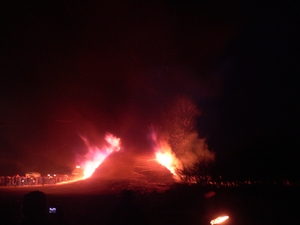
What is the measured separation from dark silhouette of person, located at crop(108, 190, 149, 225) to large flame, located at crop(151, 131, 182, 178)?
2372cm

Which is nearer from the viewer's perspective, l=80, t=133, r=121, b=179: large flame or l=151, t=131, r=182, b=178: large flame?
l=151, t=131, r=182, b=178: large flame

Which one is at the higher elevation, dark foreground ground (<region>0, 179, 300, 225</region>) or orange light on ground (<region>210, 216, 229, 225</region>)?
dark foreground ground (<region>0, 179, 300, 225</region>)

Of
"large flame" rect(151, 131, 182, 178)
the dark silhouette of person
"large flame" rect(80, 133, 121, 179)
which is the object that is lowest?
the dark silhouette of person

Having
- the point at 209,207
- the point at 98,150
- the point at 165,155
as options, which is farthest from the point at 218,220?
the point at 98,150

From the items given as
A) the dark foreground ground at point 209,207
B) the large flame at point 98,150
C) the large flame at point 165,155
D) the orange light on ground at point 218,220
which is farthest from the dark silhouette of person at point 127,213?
the large flame at point 98,150

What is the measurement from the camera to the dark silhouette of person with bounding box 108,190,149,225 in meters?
6.69

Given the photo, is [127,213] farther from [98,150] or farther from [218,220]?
[98,150]

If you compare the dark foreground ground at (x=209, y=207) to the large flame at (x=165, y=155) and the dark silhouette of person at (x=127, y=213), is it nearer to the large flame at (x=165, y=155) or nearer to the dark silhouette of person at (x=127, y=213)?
the dark silhouette of person at (x=127, y=213)

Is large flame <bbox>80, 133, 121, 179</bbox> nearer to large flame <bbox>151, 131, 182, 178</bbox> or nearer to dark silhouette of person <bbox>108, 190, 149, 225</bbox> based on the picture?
large flame <bbox>151, 131, 182, 178</bbox>

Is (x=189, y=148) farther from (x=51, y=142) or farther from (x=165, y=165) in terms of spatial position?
(x=51, y=142)

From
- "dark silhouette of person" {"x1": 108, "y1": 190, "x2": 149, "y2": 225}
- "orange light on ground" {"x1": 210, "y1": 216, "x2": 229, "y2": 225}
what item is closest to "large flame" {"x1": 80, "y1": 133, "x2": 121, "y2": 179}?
"orange light on ground" {"x1": 210, "y1": 216, "x2": 229, "y2": 225}

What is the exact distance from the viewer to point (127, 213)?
22.0 ft

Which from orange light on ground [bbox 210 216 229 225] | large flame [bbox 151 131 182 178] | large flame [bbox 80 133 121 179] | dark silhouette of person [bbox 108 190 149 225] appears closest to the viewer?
dark silhouette of person [bbox 108 190 149 225]

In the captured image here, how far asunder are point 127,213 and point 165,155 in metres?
29.6
